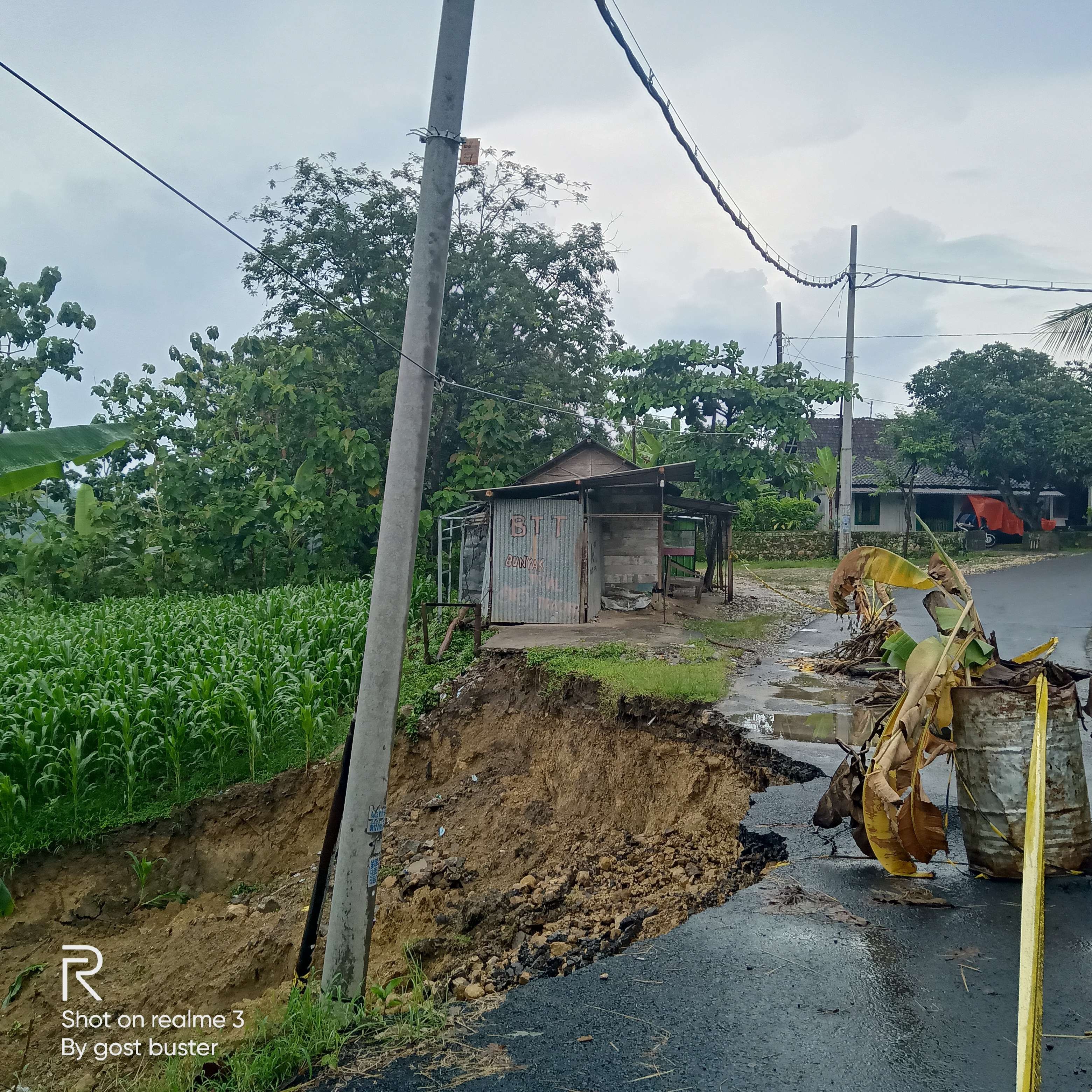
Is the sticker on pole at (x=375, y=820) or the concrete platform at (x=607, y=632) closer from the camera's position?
the sticker on pole at (x=375, y=820)

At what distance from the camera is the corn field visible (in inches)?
326

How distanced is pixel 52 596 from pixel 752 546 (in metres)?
20.8

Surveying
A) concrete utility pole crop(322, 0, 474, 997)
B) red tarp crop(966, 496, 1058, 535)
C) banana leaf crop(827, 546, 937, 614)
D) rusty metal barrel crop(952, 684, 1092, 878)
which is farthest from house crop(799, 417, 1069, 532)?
concrete utility pole crop(322, 0, 474, 997)

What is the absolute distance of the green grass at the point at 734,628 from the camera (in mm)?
14859

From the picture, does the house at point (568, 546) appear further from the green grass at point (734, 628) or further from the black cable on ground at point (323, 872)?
the black cable on ground at point (323, 872)

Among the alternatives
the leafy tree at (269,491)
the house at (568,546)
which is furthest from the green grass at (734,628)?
the leafy tree at (269,491)

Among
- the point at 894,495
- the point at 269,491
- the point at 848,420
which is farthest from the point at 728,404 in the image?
the point at 894,495

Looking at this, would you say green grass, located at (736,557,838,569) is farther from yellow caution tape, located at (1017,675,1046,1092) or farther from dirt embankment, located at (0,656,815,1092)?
yellow caution tape, located at (1017,675,1046,1092)

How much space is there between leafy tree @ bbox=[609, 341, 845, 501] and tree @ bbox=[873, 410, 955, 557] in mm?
7354

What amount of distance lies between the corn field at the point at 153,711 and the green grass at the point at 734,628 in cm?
594

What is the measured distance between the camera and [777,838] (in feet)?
19.5

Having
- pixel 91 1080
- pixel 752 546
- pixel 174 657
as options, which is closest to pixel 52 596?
pixel 174 657

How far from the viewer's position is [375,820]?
448 cm

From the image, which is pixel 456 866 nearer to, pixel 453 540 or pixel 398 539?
pixel 398 539
